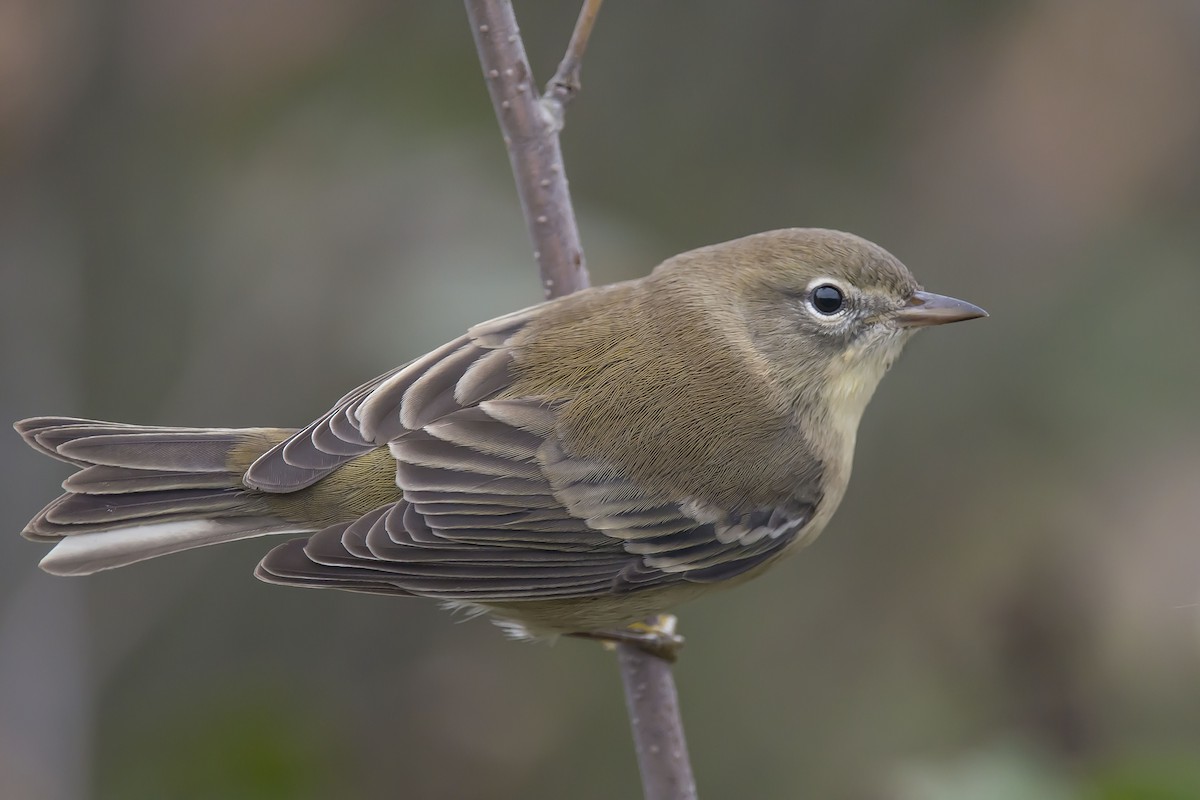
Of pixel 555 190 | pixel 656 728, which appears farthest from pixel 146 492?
pixel 656 728

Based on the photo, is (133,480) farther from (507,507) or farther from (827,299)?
(827,299)

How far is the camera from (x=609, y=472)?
3203mm

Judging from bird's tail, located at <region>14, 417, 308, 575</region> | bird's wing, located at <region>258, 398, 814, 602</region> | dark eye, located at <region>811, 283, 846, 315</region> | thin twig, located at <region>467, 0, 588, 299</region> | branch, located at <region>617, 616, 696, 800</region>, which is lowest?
branch, located at <region>617, 616, 696, 800</region>

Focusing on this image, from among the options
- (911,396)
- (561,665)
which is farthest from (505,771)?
(911,396)

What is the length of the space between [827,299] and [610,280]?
0.65 m

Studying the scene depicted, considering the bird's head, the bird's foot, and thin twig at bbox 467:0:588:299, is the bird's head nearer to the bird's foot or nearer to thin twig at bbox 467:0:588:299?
thin twig at bbox 467:0:588:299

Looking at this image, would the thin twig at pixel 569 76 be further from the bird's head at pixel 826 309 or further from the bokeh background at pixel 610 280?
the bird's head at pixel 826 309

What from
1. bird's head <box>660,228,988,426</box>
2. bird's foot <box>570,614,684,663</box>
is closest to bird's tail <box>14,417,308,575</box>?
bird's foot <box>570,614,684,663</box>

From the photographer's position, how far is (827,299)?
3.40 metres

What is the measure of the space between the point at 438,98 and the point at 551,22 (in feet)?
6.63

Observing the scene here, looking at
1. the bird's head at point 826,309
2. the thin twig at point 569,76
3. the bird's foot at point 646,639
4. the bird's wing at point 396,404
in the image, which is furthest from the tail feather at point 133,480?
the bird's head at point 826,309

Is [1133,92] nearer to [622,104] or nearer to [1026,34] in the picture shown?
[1026,34]

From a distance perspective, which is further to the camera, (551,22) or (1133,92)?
(551,22)

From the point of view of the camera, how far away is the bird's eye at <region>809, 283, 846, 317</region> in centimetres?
339
